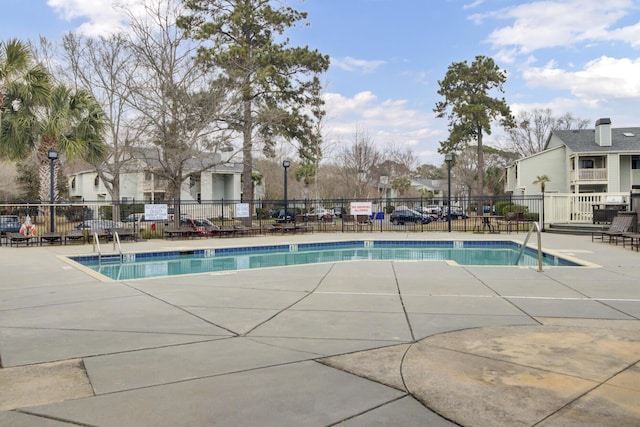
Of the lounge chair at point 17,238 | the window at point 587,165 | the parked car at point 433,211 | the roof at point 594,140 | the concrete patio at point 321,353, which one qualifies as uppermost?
the roof at point 594,140

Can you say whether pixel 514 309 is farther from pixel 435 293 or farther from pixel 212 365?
pixel 212 365

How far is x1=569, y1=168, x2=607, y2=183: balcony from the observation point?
3634cm

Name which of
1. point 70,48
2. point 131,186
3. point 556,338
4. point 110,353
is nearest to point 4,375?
point 110,353

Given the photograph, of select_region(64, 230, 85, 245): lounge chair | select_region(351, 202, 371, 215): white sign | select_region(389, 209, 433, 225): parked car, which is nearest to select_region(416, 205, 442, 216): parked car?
select_region(389, 209, 433, 225): parked car

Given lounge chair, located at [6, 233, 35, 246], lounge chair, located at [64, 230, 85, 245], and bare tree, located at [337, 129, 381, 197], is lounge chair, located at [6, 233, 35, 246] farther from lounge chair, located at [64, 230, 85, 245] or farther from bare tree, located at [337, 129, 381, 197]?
bare tree, located at [337, 129, 381, 197]

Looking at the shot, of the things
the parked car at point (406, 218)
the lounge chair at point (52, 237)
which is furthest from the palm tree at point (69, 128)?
the parked car at point (406, 218)

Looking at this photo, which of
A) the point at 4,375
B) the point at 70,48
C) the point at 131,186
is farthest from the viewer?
the point at 131,186

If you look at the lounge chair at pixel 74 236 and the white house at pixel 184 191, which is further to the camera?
the white house at pixel 184 191

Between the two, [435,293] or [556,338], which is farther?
[435,293]

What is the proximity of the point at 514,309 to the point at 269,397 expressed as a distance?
4325 mm

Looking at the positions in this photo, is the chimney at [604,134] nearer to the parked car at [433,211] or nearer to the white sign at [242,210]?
the parked car at [433,211]

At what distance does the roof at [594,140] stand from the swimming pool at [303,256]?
2327cm

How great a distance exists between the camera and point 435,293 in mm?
7785

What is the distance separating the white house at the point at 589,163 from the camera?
3619 centimetres
